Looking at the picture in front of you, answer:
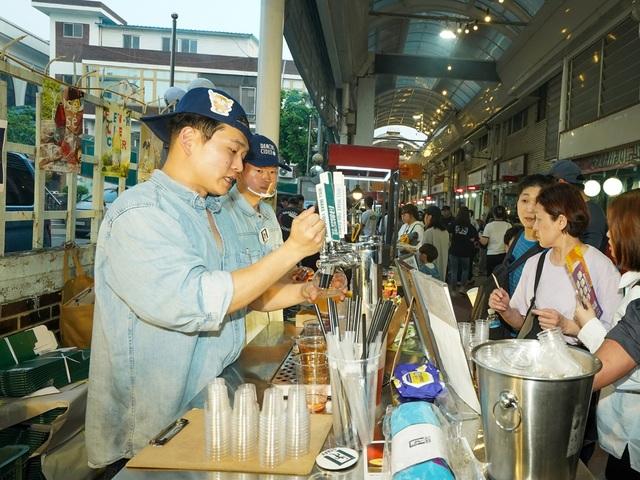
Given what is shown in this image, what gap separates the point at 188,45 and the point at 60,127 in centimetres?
3511

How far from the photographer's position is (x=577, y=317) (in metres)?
1.66

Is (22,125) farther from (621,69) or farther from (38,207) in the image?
(621,69)

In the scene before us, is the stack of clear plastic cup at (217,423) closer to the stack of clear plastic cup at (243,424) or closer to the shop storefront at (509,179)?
the stack of clear plastic cup at (243,424)

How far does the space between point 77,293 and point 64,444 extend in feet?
3.51

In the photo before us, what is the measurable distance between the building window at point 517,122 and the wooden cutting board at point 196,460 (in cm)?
1465

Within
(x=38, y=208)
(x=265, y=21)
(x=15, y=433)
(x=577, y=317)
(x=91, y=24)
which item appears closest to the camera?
(x=577, y=317)

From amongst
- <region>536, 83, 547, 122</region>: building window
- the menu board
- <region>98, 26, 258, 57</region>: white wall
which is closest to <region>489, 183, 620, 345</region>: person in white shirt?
the menu board

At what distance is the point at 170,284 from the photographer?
118 cm

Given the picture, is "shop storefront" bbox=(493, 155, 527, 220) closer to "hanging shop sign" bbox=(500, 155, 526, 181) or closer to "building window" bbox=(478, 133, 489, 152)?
"hanging shop sign" bbox=(500, 155, 526, 181)

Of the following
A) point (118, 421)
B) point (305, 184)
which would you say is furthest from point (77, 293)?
point (305, 184)

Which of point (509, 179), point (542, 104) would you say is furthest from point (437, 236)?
point (509, 179)

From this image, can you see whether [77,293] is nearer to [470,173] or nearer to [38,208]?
[38,208]

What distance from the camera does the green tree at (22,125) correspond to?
109 inches

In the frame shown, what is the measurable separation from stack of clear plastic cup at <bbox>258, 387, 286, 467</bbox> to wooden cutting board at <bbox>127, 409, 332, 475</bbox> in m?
0.02
